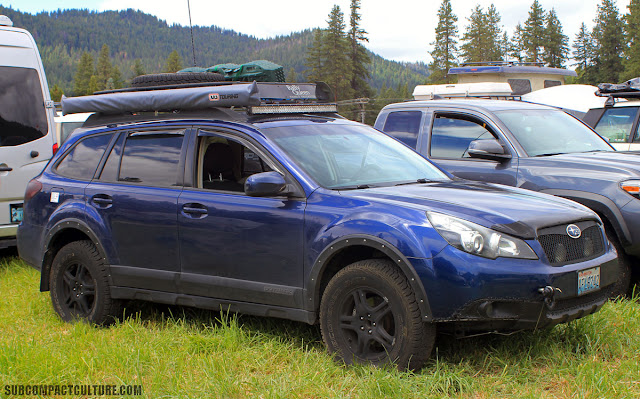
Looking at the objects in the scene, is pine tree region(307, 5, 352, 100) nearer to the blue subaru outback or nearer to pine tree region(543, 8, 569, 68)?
pine tree region(543, 8, 569, 68)

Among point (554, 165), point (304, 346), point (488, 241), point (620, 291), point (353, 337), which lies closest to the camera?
point (488, 241)

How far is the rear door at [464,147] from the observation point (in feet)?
21.7

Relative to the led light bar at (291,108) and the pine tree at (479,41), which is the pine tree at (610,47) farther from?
the led light bar at (291,108)

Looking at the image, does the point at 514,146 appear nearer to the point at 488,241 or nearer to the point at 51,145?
the point at 488,241

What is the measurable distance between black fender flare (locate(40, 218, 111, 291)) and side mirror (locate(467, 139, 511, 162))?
11.4 ft

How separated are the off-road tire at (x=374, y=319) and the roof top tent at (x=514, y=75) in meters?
14.5

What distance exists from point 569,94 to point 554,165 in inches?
461

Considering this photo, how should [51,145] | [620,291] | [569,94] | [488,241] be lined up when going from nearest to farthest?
[488,241] < [620,291] < [51,145] < [569,94]

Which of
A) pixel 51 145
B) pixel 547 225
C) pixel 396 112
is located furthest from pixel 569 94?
pixel 547 225

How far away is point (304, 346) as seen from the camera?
4.80 m

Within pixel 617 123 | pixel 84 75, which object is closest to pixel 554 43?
pixel 617 123

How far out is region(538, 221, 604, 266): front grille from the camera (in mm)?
3994

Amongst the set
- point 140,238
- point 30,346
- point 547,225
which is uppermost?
point 547,225

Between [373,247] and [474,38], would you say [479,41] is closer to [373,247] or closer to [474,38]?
[474,38]
